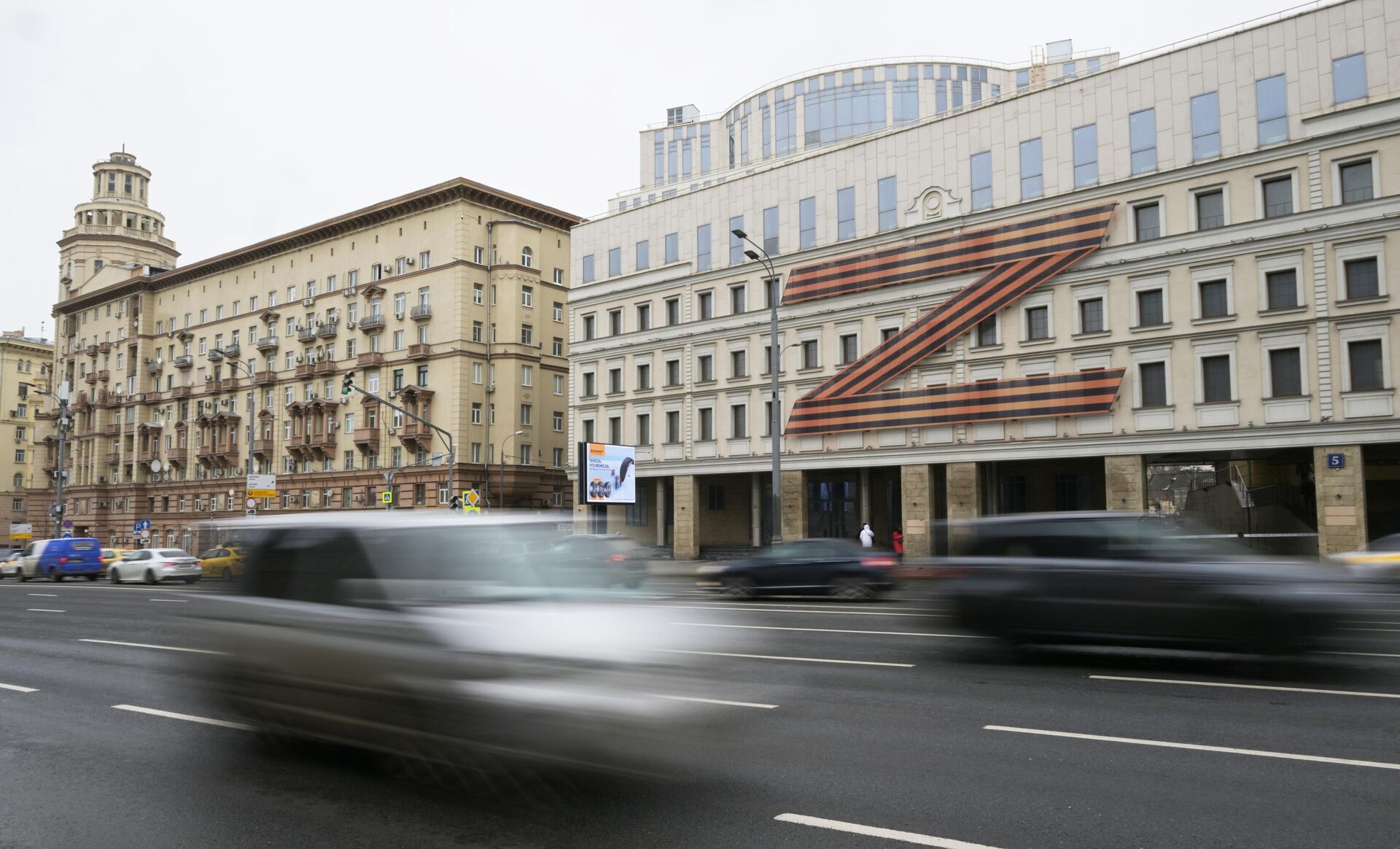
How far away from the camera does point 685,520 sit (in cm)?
4547

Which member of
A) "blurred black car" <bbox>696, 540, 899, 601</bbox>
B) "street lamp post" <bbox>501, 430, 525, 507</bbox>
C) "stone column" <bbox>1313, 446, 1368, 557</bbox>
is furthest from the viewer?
"street lamp post" <bbox>501, 430, 525, 507</bbox>

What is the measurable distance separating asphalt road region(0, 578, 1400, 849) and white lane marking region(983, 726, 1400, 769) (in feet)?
0.11

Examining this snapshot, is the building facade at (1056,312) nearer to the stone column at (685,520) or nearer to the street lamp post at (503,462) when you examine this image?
the stone column at (685,520)

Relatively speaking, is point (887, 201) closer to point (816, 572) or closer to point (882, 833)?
point (816, 572)

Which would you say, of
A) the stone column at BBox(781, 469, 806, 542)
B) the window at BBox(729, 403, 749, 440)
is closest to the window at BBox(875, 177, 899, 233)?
the window at BBox(729, 403, 749, 440)

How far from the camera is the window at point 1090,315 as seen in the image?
35.0m

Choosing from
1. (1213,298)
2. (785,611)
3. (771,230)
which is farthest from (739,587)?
(771,230)

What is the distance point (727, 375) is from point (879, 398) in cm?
764

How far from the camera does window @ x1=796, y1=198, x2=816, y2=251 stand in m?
42.5

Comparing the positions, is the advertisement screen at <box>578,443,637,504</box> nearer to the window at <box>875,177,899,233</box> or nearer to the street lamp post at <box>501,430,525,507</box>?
the window at <box>875,177,899,233</box>

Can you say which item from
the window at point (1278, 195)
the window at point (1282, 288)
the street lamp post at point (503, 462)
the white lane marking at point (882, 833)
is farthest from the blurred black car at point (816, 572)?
the street lamp post at point (503, 462)

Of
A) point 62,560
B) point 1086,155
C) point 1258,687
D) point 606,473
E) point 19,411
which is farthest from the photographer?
Answer: point 19,411

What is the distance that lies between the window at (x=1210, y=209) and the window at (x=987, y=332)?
24.1 ft

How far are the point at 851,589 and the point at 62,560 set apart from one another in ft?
109
